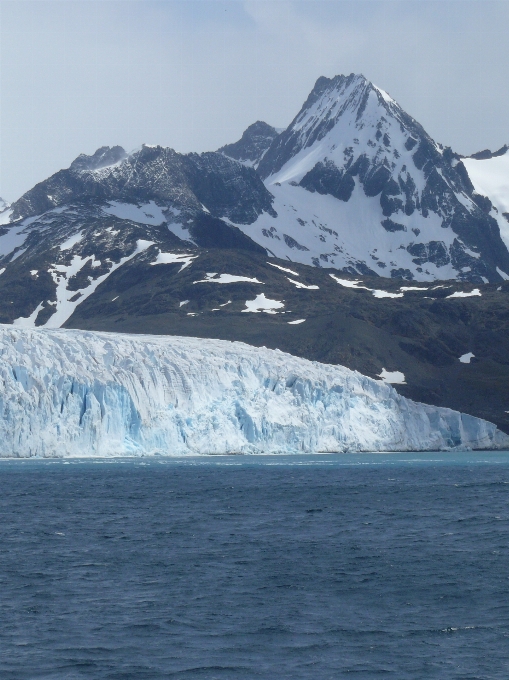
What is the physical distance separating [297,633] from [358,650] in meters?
1.64

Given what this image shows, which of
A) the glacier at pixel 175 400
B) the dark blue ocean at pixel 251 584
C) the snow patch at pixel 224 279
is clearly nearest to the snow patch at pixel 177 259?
the snow patch at pixel 224 279

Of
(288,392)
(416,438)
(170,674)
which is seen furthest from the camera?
(416,438)

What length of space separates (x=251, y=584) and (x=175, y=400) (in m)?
45.4

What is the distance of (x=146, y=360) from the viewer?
70938mm

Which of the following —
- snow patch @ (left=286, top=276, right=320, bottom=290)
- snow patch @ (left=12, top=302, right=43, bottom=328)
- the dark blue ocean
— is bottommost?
the dark blue ocean

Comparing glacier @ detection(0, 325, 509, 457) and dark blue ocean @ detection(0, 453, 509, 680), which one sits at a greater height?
glacier @ detection(0, 325, 509, 457)

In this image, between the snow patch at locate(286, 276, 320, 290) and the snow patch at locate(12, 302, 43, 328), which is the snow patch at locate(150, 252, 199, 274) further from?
the snow patch at locate(12, 302, 43, 328)

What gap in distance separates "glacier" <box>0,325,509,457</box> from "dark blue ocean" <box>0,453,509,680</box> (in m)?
16.4

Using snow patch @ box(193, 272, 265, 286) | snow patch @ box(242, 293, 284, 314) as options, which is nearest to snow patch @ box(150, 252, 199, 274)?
snow patch @ box(193, 272, 265, 286)

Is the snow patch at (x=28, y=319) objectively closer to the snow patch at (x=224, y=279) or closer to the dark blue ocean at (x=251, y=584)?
the snow patch at (x=224, y=279)

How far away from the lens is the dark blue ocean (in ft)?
63.0

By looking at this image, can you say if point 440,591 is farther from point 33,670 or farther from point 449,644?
point 33,670

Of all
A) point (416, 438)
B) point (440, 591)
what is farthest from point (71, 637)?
point (416, 438)

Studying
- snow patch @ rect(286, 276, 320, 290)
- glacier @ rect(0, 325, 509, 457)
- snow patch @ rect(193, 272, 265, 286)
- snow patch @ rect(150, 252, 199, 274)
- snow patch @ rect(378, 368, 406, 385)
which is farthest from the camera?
snow patch @ rect(150, 252, 199, 274)
